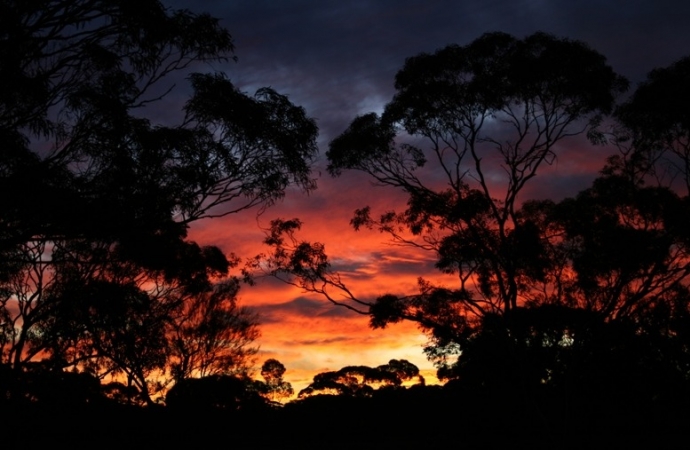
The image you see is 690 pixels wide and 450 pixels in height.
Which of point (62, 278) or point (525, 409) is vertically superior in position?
point (62, 278)

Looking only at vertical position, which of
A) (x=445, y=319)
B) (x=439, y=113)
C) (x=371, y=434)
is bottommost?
(x=371, y=434)

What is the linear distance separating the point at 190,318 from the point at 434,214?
12.9 meters

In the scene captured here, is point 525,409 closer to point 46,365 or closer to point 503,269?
point 503,269

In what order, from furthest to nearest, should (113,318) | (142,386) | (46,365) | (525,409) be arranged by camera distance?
1. (525,409)
2. (142,386)
3. (46,365)
4. (113,318)

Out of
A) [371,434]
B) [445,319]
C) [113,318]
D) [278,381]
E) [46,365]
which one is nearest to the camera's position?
[113,318]

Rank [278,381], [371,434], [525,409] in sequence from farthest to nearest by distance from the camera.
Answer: [278,381]
[371,434]
[525,409]

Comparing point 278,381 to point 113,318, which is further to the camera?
point 278,381

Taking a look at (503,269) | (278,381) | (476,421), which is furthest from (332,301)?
(278,381)

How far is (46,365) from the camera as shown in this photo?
18375mm

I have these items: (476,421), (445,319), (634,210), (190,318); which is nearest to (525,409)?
(476,421)

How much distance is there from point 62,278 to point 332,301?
827 centimetres

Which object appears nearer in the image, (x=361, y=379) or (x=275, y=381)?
(x=275, y=381)

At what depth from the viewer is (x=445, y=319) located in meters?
19.7

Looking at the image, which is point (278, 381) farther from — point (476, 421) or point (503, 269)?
point (503, 269)
